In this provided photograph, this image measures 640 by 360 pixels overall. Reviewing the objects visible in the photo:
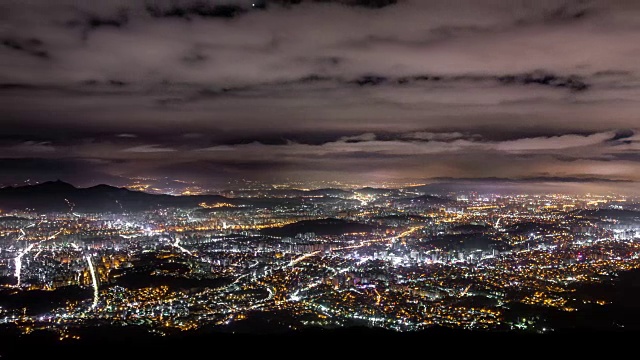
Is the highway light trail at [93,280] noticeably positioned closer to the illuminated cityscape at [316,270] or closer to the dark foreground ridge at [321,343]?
the illuminated cityscape at [316,270]

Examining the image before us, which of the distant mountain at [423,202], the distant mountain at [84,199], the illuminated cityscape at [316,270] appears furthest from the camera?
the distant mountain at [423,202]

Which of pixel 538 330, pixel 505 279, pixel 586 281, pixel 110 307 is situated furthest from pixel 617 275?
pixel 110 307

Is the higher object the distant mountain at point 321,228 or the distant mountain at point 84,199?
the distant mountain at point 84,199

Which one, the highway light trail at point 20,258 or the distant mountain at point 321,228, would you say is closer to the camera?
the highway light trail at point 20,258

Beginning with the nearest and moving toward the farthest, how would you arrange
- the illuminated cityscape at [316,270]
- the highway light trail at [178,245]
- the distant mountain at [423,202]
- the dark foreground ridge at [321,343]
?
1. the dark foreground ridge at [321,343]
2. the illuminated cityscape at [316,270]
3. the highway light trail at [178,245]
4. the distant mountain at [423,202]

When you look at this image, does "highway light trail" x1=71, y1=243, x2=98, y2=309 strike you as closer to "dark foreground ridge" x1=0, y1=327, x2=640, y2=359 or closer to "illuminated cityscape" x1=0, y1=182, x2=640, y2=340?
"illuminated cityscape" x1=0, y1=182, x2=640, y2=340

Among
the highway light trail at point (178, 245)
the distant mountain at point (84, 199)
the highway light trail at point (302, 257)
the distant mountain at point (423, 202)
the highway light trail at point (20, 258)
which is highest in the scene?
the distant mountain at point (84, 199)

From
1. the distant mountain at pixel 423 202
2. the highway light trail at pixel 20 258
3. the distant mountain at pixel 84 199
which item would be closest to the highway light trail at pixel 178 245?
the highway light trail at pixel 20 258
